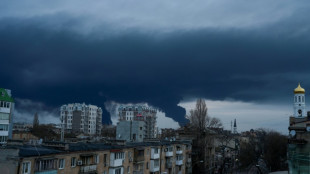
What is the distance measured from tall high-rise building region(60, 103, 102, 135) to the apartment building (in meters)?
129

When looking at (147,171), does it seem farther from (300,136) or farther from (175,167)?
(300,136)

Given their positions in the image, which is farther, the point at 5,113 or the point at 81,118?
the point at 81,118

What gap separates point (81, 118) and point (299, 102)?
13540 cm

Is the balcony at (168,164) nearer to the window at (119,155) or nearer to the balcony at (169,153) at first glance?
the balcony at (169,153)

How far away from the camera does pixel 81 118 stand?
18038cm

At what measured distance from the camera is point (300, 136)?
3775 cm

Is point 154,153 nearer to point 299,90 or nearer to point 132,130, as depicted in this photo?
point 132,130

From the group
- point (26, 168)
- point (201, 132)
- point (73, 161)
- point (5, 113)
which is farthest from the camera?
point (201, 132)

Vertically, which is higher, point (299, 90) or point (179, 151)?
point (299, 90)

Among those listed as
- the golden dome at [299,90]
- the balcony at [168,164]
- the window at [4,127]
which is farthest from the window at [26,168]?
the golden dome at [299,90]

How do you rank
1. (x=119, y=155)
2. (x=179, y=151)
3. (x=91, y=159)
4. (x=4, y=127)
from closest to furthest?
1. (x=91, y=159)
2. (x=119, y=155)
3. (x=179, y=151)
4. (x=4, y=127)

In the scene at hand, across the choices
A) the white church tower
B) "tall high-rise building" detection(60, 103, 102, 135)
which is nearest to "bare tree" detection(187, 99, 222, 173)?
the white church tower

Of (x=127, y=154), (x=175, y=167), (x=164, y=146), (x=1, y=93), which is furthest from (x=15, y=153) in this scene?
(x=1, y=93)

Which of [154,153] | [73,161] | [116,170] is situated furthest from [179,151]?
[73,161]
